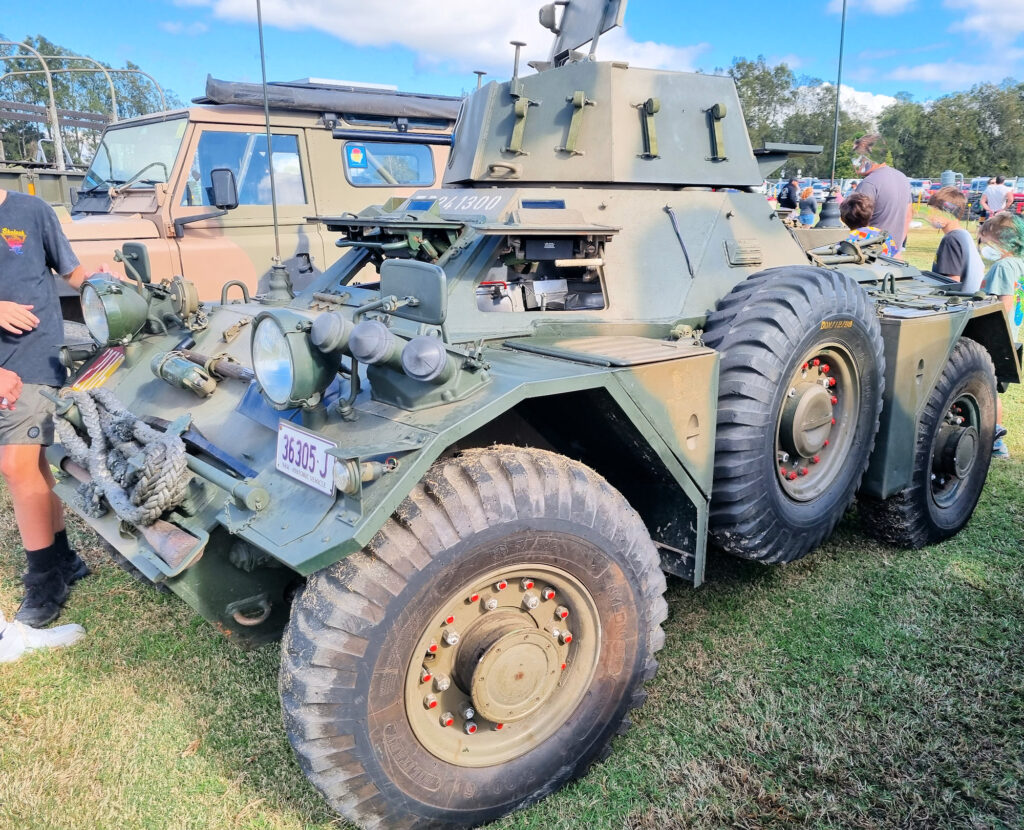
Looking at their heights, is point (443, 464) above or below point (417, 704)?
above

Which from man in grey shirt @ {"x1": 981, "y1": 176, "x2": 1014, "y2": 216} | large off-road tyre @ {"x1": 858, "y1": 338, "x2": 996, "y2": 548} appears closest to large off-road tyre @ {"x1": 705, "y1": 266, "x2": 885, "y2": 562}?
large off-road tyre @ {"x1": 858, "y1": 338, "x2": 996, "y2": 548}

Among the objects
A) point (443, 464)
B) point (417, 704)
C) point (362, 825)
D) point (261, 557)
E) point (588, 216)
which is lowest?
point (362, 825)

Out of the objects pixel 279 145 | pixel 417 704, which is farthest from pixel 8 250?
pixel 279 145

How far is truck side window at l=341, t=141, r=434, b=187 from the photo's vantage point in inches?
310

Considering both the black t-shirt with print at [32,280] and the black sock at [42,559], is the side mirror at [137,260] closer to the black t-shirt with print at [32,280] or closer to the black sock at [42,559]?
the black t-shirt with print at [32,280]

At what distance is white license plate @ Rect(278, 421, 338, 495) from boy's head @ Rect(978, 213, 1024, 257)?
237 inches

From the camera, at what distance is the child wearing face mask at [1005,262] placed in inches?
244

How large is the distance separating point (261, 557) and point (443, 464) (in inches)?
28.5

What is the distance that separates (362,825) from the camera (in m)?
2.37

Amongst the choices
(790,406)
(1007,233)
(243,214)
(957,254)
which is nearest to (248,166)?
(243,214)

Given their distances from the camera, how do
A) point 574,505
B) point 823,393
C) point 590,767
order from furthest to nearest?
point 823,393 → point 590,767 → point 574,505

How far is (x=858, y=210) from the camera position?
6.40 meters

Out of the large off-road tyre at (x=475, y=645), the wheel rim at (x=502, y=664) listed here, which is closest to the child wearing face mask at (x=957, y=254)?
the large off-road tyre at (x=475, y=645)

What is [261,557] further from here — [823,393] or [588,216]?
[823,393]
